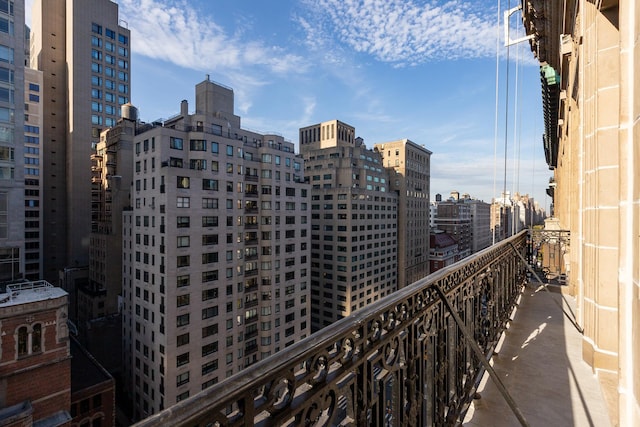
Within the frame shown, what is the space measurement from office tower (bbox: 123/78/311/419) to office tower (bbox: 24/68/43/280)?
89.5 ft

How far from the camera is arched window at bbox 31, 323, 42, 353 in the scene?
17.4 m

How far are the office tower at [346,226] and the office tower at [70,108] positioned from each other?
3535cm

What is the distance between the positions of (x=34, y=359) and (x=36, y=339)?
1097mm

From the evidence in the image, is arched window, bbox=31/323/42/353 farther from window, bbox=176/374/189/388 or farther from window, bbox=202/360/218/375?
window, bbox=202/360/218/375

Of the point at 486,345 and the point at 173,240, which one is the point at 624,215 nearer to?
the point at 486,345

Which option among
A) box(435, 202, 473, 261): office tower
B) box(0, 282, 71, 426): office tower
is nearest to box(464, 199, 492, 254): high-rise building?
box(435, 202, 473, 261): office tower

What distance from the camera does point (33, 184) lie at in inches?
1753

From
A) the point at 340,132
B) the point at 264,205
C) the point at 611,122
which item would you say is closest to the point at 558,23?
the point at 611,122

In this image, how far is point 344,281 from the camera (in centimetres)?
4753

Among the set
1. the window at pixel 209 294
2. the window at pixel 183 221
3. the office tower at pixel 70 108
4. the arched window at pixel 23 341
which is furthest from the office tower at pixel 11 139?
the office tower at pixel 70 108

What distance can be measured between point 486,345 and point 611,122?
4038mm

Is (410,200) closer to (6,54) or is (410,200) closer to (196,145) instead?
(196,145)

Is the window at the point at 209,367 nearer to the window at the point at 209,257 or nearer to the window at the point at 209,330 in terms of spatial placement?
the window at the point at 209,330

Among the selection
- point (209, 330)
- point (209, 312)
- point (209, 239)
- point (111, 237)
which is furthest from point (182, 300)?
point (111, 237)
